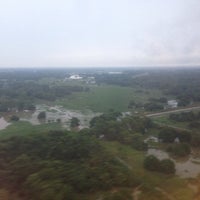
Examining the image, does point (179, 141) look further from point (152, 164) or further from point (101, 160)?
point (101, 160)

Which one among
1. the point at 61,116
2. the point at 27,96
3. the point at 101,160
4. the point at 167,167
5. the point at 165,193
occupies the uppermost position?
the point at 101,160

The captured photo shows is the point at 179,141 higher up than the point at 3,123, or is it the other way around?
the point at 179,141

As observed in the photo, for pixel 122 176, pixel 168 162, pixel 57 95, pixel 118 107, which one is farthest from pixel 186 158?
pixel 57 95

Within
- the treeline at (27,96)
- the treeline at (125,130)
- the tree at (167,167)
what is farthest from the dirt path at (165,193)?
the treeline at (27,96)

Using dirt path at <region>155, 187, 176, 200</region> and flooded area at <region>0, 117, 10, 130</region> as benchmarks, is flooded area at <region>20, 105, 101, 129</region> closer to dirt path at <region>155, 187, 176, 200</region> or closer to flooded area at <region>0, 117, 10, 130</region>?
flooded area at <region>0, 117, 10, 130</region>

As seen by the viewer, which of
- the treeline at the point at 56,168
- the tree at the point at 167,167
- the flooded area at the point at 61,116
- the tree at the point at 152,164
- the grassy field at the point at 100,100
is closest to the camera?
the treeline at the point at 56,168

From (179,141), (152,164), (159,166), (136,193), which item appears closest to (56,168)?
(136,193)

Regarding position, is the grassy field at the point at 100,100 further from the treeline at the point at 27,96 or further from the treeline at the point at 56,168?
the treeline at the point at 56,168
